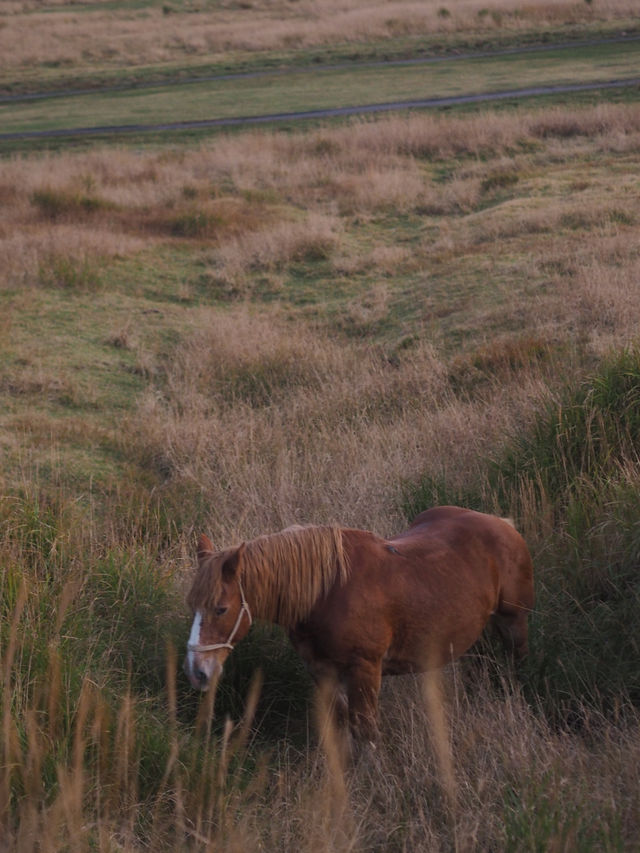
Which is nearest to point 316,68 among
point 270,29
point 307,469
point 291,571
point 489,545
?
point 270,29

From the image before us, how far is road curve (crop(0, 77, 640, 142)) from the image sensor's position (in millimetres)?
29469

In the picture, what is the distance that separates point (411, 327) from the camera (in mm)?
11586

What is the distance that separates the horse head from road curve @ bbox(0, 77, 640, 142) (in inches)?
1080

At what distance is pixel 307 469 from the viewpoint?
711cm

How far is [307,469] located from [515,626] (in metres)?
2.85

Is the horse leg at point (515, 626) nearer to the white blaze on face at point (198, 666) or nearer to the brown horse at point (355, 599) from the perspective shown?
the brown horse at point (355, 599)

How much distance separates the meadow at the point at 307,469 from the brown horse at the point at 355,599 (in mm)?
248

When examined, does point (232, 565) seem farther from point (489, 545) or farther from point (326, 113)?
point (326, 113)

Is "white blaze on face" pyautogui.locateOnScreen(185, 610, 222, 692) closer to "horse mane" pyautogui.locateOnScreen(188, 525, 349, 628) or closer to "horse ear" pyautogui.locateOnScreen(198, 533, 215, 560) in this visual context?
"horse mane" pyautogui.locateOnScreen(188, 525, 349, 628)

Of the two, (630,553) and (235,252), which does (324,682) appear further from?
(235,252)

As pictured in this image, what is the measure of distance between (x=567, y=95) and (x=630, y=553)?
2651cm

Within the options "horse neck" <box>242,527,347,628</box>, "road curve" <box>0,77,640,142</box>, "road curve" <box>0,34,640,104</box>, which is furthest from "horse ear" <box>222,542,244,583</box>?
"road curve" <box>0,34,640,104</box>

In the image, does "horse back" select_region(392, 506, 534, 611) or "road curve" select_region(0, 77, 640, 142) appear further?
"road curve" select_region(0, 77, 640, 142)

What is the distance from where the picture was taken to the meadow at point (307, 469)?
136 inches
